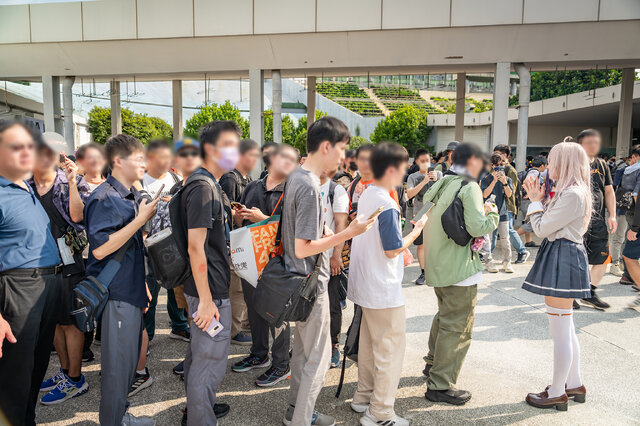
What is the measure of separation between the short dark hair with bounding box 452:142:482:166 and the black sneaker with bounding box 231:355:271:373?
240cm

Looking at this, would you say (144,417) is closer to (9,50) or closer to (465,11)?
(465,11)

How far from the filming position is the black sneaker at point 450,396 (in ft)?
10.0

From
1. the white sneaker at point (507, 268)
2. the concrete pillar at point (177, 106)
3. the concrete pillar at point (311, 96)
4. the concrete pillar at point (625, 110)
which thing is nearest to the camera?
the white sneaker at point (507, 268)

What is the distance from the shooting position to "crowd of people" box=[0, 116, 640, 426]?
231 centimetres

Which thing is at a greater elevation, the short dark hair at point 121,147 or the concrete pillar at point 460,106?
the concrete pillar at point 460,106

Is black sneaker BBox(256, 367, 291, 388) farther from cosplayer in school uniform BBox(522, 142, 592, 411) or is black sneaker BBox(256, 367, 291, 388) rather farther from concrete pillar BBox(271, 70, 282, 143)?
concrete pillar BBox(271, 70, 282, 143)

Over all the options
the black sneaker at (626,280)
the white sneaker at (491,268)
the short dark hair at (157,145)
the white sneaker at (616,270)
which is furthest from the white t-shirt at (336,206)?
the white sneaker at (616,270)

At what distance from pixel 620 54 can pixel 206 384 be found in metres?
15.6

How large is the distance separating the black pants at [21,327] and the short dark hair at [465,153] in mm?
2530

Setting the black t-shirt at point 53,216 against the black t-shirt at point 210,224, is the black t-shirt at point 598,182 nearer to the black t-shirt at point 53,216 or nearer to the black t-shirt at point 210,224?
the black t-shirt at point 210,224

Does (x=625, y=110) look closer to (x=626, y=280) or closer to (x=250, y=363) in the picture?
(x=626, y=280)

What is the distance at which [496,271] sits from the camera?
672 cm

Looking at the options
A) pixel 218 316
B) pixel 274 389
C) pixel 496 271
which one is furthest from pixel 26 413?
pixel 496 271

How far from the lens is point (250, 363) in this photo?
12.1 feet
